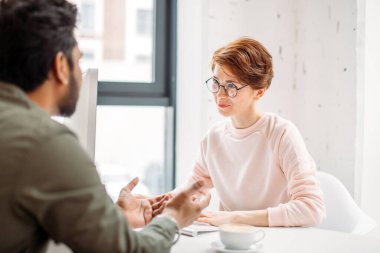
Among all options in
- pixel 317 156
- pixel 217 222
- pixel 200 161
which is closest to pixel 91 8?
pixel 200 161

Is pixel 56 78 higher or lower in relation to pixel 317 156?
higher

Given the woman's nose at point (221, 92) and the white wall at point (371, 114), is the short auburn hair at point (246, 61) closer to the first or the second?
the woman's nose at point (221, 92)

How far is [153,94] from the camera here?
3.02m

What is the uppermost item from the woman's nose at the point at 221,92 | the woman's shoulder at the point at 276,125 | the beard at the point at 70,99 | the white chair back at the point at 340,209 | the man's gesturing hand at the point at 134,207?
the woman's nose at the point at 221,92

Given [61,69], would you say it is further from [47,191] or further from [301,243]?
[301,243]

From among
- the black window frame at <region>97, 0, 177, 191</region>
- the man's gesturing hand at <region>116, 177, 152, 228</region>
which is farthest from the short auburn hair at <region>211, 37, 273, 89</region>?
the black window frame at <region>97, 0, 177, 191</region>

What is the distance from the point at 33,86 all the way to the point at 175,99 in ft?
6.35

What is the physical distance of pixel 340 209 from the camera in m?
2.08

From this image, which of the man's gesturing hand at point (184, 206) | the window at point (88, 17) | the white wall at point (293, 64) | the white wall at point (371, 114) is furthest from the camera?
the window at point (88, 17)

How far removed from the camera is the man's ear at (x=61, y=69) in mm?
1070

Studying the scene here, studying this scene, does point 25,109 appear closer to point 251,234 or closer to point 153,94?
point 251,234

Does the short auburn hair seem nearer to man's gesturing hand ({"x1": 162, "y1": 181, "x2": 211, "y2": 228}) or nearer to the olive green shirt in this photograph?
man's gesturing hand ({"x1": 162, "y1": 181, "x2": 211, "y2": 228})

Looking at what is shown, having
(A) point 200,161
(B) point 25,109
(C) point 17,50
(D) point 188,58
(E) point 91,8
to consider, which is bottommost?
(A) point 200,161

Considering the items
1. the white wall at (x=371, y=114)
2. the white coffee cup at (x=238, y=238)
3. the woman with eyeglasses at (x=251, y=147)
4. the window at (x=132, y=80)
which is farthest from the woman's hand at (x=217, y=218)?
the window at (x=132, y=80)
